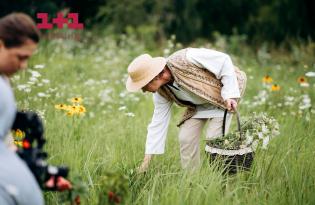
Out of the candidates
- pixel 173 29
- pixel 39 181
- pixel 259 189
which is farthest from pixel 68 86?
pixel 173 29

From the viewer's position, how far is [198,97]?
3.85 metres

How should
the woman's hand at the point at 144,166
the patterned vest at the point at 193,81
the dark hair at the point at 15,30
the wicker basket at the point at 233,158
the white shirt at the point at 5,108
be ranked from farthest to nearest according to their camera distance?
the patterned vest at the point at 193,81 → the woman's hand at the point at 144,166 → the wicker basket at the point at 233,158 → the dark hair at the point at 15,30 → the white shirt at the point at 5,108

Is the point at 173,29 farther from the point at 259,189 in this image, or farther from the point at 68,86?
the point at 259,189

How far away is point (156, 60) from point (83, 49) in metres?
5.73

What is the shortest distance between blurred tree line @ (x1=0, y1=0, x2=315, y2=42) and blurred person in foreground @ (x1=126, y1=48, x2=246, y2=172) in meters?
7.93

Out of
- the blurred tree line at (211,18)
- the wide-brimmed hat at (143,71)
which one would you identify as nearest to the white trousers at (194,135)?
the wide-brimmed hat at (143,71)

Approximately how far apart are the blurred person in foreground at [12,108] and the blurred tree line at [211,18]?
947 centimetres

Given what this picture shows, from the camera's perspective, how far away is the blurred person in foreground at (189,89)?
3.59m

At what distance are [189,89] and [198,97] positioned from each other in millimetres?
165

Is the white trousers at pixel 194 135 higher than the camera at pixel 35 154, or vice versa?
the camera at pixel 35 154

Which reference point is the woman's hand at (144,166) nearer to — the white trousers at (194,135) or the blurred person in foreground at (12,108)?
the white trousers at (194,135)

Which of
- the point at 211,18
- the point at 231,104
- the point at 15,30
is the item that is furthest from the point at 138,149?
the point at 211,18

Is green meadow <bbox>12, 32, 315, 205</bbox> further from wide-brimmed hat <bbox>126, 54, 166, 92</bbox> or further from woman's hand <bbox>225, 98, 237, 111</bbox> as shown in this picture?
wide-brimmed hat <bbox>126, 54, 166, 92</bbox>

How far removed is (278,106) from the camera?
5820mm
